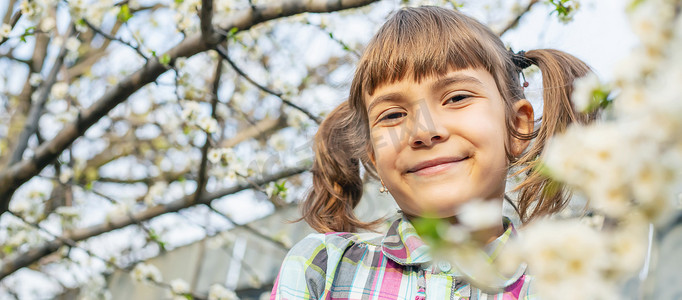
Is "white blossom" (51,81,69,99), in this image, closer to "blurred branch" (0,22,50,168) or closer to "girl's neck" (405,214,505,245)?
"blurred branch" (0,22,50,168)

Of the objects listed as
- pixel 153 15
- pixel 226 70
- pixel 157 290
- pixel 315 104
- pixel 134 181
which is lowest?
pixel 157 290

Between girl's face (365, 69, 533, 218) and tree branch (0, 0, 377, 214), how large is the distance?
673mm

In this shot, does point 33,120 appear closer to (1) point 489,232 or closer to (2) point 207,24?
(2) point 207,24

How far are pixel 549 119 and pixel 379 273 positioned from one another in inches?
23.5

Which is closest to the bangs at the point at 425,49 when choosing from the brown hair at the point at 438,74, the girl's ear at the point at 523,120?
the brown hair at the point at 438,74

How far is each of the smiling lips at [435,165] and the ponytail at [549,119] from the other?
22 cm

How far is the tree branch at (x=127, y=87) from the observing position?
7.05 feet

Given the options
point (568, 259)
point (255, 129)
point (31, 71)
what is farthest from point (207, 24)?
point (31, 71)

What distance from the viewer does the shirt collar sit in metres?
1.46

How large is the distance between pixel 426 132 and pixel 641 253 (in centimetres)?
101

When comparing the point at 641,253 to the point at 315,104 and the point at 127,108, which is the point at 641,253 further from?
the point at 127,108

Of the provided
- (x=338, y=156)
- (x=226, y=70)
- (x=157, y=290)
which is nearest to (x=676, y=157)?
(x=338, y=156)

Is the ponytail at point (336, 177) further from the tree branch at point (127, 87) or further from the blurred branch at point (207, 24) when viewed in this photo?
the blurred branch at point (207, 24)

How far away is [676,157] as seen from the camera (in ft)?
1.24
